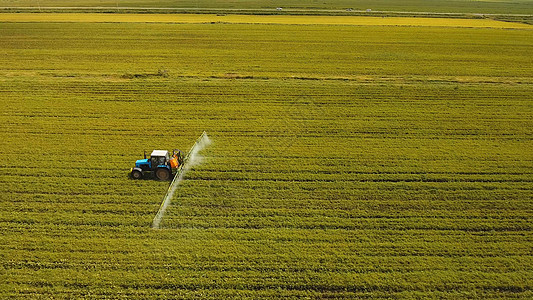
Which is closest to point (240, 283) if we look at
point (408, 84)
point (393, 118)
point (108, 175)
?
point (108, 175)

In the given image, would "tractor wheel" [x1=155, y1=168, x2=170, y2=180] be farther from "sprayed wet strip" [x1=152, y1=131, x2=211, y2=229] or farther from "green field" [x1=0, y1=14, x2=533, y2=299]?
"green field" [x1=0, y1=14, x2=533, y2=299]

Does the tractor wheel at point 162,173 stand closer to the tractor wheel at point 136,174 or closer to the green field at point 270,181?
the tractor wheel at point 136,174

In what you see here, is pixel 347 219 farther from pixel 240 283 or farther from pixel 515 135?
pixel 515 135

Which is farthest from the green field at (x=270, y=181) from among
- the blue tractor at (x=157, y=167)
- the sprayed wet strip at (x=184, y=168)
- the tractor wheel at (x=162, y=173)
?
the tractor wheel at (x=162, y=173)

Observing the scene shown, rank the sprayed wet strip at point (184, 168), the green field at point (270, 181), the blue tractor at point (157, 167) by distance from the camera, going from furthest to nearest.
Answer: the blue tractor at point (157, 167) < the sprayed wet strip at point (184, 168) < the green field at point (270, 181)

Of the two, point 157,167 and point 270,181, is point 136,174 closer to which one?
point 157,167

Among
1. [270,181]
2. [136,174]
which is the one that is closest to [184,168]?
[136,174]

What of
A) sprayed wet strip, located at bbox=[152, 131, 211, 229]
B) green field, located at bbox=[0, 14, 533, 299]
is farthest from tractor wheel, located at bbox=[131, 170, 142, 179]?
sprayed wet strip, located at bbox=[152, 131, 211, 229]
